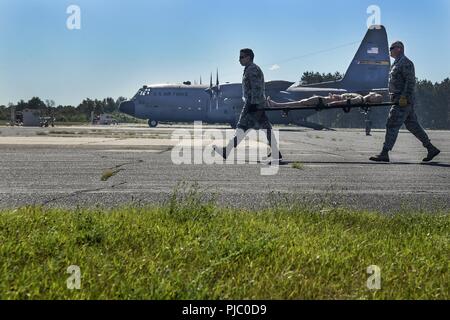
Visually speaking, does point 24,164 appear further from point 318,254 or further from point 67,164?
point 318,254

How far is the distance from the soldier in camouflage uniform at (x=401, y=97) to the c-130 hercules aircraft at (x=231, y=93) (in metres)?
29.1

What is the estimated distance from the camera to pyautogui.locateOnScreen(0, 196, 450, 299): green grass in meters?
2.31

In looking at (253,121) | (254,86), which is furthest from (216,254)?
(254,86)

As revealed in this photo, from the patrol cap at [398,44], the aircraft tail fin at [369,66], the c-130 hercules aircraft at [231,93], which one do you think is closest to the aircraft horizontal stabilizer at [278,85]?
the c-130 hercules aircraft at [231,93]

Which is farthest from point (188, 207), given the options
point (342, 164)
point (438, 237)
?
point (342, 164)

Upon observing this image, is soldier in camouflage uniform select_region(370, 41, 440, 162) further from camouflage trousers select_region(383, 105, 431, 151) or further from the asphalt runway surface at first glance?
the asphalt runway surface

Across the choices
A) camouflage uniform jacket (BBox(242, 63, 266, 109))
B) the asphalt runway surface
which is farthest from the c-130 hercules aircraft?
the asphalt runway surface

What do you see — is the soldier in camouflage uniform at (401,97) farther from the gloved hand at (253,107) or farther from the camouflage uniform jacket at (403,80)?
the gloved hand at (253,107)

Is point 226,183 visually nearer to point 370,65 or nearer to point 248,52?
point 248,52

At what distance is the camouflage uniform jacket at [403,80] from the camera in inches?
400

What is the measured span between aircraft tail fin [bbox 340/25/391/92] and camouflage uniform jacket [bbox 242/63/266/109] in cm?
3196

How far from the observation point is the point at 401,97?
1006cm
